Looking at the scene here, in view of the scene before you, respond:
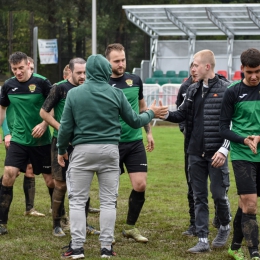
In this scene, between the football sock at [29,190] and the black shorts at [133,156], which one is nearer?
the black shorts at [133,156]

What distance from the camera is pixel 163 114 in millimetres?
7383

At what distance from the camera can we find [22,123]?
876 cm

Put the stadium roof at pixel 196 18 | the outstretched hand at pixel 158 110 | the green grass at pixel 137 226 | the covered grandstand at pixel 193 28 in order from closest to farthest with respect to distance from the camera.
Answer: the outstretched hand at pixel 158 110 → the green grass at pixel 137 226 → the stadium roof at pixel 196 18 → the covered grandstand at pixel 193 28

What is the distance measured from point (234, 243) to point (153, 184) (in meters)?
6.04

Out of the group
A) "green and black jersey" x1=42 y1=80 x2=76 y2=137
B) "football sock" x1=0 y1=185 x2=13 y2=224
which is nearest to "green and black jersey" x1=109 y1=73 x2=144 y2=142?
"green and black jersey" x1=42 y1=80 x2=76 y2=137

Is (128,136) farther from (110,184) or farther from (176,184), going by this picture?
(176,184)

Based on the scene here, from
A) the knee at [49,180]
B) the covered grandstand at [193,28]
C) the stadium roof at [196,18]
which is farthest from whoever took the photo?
the covered grandstand at [193,28]

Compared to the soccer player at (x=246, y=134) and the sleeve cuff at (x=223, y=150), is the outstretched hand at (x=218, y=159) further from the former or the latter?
the soccer player at (x=246, y=134)

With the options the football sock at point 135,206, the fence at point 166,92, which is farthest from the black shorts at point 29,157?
the fence at point 166,92

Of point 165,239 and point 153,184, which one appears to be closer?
point 165,239

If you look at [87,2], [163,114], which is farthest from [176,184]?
[87,2]

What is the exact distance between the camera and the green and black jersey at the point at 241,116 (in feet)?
22.2

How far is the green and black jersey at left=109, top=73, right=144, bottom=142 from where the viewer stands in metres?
8.26

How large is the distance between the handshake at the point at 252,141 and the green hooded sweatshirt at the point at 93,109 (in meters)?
1.28
